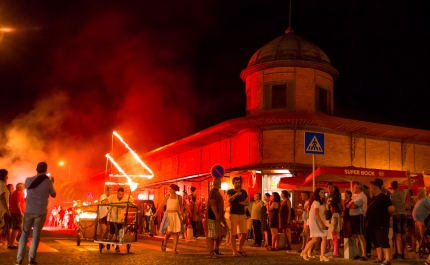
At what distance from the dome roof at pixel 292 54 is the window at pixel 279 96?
111 cm

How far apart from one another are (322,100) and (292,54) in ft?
9.07

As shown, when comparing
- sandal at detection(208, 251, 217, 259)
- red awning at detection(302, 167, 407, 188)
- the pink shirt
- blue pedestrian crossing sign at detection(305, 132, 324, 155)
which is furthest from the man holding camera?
red awning at detection(302, 167, 407, 188)

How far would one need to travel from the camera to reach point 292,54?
86.5ft

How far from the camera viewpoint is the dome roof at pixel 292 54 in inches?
1023

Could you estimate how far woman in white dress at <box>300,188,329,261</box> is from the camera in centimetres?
1214

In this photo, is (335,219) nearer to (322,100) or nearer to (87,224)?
(87,224)

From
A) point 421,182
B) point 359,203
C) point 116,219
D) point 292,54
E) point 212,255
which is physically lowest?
point 212,255

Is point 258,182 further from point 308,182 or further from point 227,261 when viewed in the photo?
point 227,261

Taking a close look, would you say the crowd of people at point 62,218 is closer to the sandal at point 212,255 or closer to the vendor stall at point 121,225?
the vendor stall at point 121,225

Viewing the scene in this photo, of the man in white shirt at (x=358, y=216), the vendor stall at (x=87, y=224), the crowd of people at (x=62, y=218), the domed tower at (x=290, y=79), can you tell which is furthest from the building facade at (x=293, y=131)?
the crowd of people at (x=62, y=218)

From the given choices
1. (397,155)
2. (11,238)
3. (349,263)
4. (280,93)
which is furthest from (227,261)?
(397,155)

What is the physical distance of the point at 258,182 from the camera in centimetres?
2498

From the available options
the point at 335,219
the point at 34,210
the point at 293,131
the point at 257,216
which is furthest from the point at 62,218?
the point at 34,210

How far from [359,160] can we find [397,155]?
2.67 m
